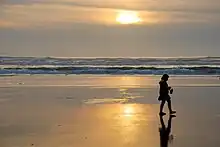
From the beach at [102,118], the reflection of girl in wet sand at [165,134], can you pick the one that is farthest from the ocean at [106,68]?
the reflection of girl in wet sand at [165,134]

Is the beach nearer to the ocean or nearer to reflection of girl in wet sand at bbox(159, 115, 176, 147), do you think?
reflection of girl in wet sand at bbox(159, 115, 176, 147)

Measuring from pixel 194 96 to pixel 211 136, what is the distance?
10092 mm

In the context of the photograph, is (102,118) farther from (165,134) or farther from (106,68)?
(106,68)

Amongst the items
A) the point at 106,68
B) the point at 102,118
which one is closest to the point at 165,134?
the point at 102,118

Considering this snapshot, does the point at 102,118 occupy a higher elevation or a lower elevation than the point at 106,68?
lower

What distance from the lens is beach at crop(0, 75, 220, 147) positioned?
12.3m

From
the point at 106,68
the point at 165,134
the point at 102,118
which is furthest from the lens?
the point at 106,68

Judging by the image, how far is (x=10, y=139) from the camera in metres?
12.6

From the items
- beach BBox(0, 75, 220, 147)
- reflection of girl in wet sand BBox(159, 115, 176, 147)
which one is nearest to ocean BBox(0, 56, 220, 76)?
beach BBox(0, 75, 220, 147)

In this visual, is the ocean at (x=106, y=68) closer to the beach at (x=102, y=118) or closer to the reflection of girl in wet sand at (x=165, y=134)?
the beach at (x=102, y=118)

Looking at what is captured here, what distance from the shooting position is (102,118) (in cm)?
1606

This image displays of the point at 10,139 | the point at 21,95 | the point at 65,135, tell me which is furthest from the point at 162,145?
the point at 21,95

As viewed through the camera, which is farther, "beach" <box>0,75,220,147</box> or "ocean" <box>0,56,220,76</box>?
"ocean" <box>0,56,220,76</box>

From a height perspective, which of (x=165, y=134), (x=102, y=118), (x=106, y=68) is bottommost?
(x=165, y=134)
